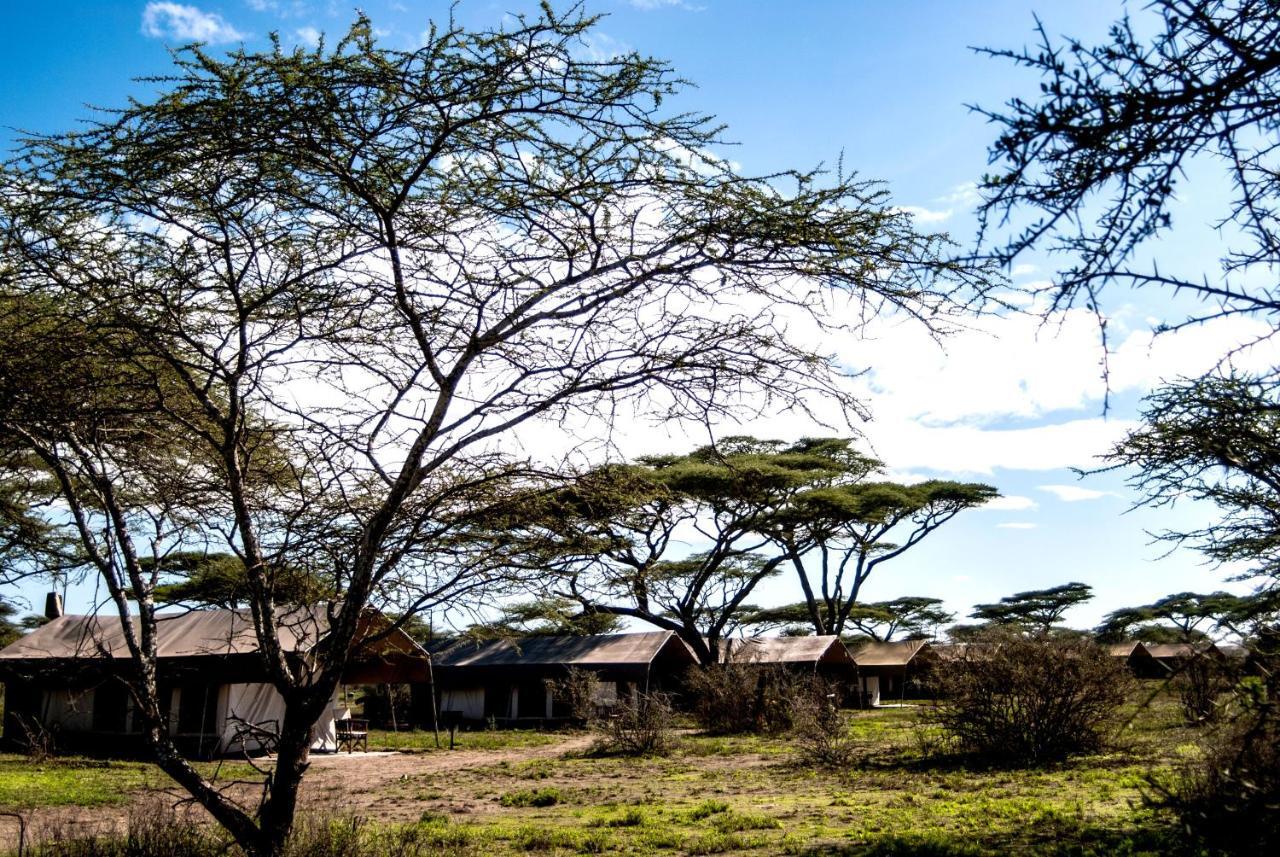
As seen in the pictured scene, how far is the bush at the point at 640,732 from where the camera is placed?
66.0ft

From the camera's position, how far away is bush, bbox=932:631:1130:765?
15.1m

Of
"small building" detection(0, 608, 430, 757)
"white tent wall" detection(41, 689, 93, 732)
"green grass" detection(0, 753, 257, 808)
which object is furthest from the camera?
"white tent wall" detection(41, 689, 93, 732)

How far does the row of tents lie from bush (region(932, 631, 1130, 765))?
1.30 meters

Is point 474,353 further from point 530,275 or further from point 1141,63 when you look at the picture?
point 1141,63

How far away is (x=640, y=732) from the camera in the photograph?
2016cm

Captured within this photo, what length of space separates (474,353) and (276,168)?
4.60 feet

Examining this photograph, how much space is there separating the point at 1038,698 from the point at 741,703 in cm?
1213

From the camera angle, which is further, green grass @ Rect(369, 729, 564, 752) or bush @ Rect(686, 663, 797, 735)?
bush @ Rect(686, 663, 797, 735)

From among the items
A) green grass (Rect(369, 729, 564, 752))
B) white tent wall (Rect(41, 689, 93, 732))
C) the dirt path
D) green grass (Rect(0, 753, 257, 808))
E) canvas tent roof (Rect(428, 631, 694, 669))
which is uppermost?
canvas tent roof (Rect(428, 631, 694, 669))

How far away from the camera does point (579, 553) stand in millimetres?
5762

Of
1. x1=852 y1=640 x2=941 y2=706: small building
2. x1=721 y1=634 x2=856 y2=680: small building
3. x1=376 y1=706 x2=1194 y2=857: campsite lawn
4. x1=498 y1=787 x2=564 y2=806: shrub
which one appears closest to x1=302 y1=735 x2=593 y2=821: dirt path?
x1=376 y1=706 x2=1194 y2=857: campsite lawn

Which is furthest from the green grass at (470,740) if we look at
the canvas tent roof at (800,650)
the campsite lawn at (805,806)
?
the canvas tent roof at (800,650)

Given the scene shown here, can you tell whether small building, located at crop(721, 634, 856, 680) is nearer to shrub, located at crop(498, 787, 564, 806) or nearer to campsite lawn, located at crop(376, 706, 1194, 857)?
campsite lawn, located at crop(376, 706, 1194, 857)

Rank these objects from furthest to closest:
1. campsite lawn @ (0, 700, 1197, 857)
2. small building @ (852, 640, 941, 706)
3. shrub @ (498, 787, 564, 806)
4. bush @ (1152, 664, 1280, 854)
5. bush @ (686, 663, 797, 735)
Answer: small building @ (852, 640, 941, 706) → bush @ (686, 663, 797, 735) → shrub @ (498, 787, 564, 806) → campsite lawn @ (0, 700, 1197, 857) → bush @ (1152, 664, 1280, 854)
